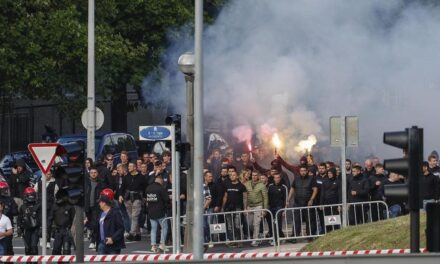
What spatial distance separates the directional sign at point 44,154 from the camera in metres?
22.0

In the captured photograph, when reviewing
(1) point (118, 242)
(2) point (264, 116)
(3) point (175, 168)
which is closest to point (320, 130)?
(2) point (264, 116)

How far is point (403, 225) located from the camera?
22.6 m

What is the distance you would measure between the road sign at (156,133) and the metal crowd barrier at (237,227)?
5.35ft

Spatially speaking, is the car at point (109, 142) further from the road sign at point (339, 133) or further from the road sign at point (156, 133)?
the road sign at point (339, 133)

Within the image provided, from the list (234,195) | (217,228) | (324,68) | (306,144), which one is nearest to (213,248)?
(217,228)

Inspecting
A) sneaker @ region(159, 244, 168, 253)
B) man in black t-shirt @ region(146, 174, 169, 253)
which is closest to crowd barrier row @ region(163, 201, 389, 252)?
man in black t-shirt @ region(146, 174, 169, 253)

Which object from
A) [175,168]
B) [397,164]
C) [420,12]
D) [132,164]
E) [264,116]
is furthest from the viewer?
[264,116]

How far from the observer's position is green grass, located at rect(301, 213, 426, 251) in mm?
22156

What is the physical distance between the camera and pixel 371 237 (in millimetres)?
22750

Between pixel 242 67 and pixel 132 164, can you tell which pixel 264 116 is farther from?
pixel 132 164

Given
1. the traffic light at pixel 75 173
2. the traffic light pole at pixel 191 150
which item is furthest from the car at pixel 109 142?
the traffic light at pixel 75 173

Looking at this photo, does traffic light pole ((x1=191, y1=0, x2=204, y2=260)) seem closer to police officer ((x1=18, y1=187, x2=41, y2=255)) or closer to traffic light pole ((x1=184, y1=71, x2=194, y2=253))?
traffic light pole ((x1=184, y1=71, x2=194, y2=253))

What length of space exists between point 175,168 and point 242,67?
1245 centimetres

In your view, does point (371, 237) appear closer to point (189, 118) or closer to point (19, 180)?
point (189, 118)
